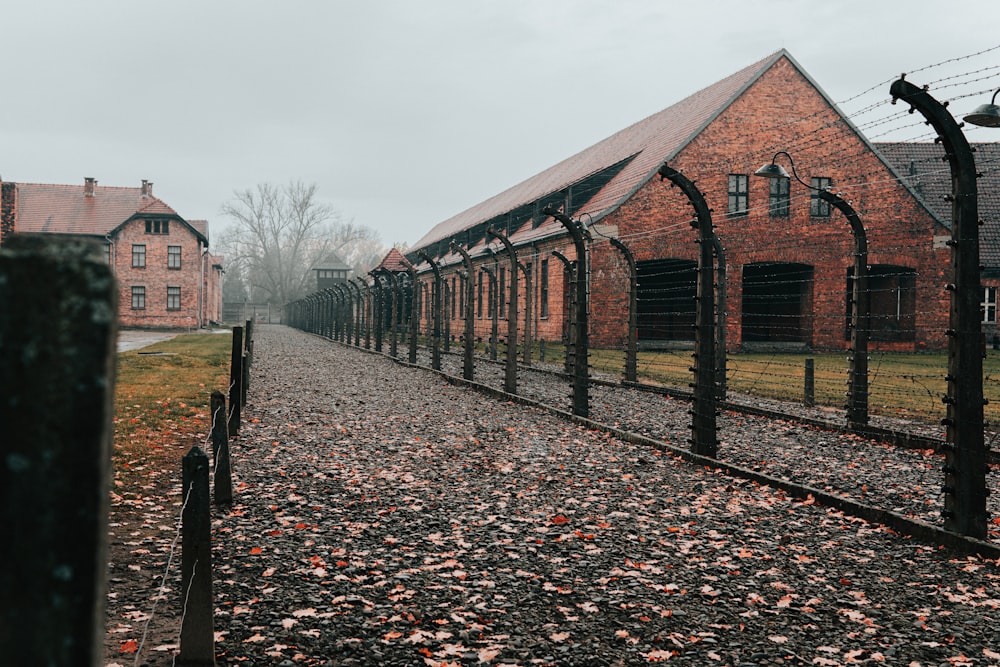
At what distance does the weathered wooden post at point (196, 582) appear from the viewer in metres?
3.56

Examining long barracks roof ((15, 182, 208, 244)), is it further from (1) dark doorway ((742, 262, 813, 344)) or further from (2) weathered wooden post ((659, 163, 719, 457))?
(2) weathered wooden post ((659, 163, 719, 457))

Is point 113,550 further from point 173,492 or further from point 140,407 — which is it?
point 140,407

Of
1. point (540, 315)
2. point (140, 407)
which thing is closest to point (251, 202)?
point (540, 315)

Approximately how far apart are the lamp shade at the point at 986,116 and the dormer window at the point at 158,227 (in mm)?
52775

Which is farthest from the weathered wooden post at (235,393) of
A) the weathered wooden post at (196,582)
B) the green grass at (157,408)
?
the weathered wooden post at (196,582)

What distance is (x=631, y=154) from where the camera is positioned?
32.6m

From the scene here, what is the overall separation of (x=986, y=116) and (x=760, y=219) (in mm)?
22663

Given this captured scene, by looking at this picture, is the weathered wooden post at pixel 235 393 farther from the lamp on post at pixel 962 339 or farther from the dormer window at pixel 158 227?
the dormer window at pixel 158 227

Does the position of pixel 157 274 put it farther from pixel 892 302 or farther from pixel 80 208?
pixel 892 302

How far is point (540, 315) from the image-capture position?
110 ft

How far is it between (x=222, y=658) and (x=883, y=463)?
24.6ft

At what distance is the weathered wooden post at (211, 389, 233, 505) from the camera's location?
263 inches

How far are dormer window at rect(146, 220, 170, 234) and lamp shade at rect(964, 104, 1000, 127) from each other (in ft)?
173

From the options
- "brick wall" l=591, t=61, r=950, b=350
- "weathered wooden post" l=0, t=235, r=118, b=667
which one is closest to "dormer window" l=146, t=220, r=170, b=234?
"brick wall" l=591, t=61, r=950, b=350
